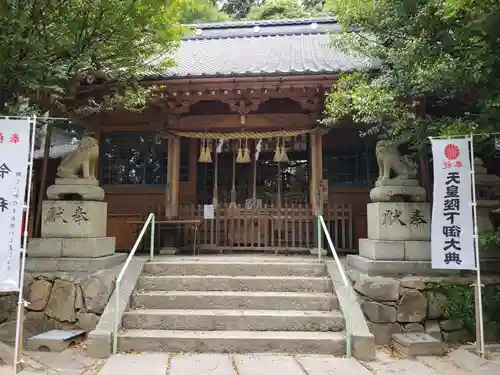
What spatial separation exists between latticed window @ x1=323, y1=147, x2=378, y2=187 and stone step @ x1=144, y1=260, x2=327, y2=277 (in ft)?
11.1

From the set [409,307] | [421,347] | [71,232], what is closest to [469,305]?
[409,307]

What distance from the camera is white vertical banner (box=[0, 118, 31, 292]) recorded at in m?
4.13

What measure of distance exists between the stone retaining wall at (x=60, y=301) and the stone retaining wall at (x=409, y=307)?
3.73 metres

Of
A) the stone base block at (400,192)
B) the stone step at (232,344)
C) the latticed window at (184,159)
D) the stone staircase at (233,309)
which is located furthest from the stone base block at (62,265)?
the stone base block at (400,192)

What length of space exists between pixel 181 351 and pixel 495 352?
374 cm

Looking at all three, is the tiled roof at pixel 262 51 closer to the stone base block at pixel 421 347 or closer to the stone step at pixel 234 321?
the stone step at pixel 234 321

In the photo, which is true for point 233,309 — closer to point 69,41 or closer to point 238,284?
point 238,284

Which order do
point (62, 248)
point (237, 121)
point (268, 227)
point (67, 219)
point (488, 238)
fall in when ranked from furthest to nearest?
point (237, 121)
point (268, 227)
point (67, 219)
point (62, 248)
point (488, 238)

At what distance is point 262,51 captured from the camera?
35.3ft

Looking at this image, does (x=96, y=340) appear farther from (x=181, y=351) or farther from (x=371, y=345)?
(x=371, y=345)

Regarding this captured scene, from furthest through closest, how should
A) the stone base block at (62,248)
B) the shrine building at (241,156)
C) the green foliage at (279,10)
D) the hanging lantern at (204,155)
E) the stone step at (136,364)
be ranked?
the green foliage at (279,10) < the hanging lantern at (204,155) < the shrine building at (241,156) < the stone base block at (62,248) < the stone step at (136,364)

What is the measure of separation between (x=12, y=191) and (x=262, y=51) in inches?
323

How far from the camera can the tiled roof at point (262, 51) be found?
7.56 metres

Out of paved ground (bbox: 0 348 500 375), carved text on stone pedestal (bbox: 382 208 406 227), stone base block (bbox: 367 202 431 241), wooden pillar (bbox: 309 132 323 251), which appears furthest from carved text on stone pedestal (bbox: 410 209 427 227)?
wooden pillar (bbox: 309 132 323 251)
